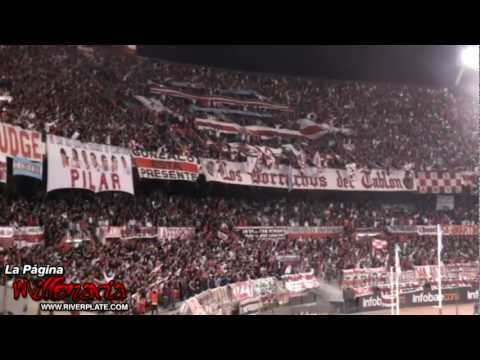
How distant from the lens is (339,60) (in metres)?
34.0

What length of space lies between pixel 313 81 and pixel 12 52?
16802 mm

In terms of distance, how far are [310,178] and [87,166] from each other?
11211 millimetres

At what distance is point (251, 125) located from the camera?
30.0m

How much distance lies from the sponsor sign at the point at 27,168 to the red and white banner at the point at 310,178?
7537 mm

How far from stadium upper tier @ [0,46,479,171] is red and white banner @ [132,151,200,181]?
50 cm

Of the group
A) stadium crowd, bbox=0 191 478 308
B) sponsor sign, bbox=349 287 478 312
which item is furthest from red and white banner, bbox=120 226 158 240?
sponsor sign, bbox=349 287 478 312

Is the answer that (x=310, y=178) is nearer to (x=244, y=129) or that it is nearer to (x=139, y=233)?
(x=244, y=129)

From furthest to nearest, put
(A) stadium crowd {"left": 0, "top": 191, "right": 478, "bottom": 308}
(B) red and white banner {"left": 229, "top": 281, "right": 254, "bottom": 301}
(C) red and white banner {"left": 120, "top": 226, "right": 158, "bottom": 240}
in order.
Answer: (C) red and white banner {"left": 120, "top": 226, "right": 158, "bottom": 240} < (B) red and white banner {"left": 229, "top": 281, "right": 254, "bottom": 301} < (A) stadium crowd {"left": 0, "top": 191, "right": 478, "bottom": 308}

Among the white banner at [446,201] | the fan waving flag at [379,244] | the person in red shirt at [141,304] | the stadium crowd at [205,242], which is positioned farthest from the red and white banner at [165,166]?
the white banner at [446,201]

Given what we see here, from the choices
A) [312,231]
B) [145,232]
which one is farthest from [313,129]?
[145,232]

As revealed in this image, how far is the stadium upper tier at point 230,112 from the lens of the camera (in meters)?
22.5

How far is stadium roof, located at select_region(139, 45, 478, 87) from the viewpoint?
105 ft

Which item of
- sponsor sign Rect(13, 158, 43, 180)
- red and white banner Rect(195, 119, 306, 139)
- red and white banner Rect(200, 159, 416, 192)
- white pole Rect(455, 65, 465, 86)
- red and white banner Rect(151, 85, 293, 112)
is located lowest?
sponsor sign Rect(13, 158, 43, 180)

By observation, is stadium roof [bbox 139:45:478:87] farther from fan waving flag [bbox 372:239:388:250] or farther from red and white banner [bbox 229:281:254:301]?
red and white banner [bbox 229:281:254:301]
